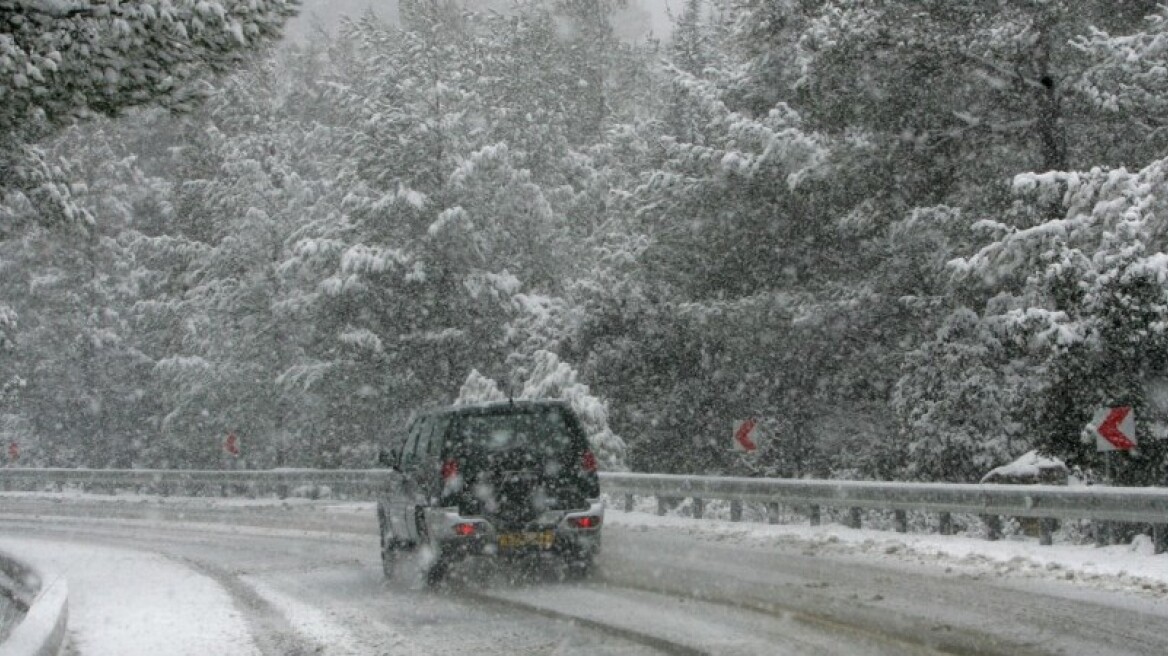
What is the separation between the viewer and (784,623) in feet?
33.5

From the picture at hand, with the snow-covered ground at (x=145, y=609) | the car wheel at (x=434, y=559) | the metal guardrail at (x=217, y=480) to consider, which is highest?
the metal guardrail at (x=217, y=480)

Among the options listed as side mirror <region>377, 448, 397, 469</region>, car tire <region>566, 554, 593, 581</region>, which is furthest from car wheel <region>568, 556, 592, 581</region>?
side mirror <region>377, 448, 397, 469</region>

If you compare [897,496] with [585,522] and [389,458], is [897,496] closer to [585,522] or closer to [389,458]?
[585,522]

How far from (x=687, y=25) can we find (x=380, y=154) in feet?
35.4

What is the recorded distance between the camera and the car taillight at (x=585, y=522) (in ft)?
Result: 44.5

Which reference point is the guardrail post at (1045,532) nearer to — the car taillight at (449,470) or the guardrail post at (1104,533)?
the guardrail post at (1104,533)

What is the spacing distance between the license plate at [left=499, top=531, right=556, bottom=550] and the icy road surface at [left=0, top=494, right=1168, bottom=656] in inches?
17.4

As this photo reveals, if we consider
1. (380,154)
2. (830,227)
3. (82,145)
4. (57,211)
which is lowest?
(57,211)

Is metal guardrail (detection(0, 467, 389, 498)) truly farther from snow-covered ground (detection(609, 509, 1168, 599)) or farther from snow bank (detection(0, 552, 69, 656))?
snow bank (detection(0, 552, 69, 656))

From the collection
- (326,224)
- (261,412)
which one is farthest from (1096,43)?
(261,412)

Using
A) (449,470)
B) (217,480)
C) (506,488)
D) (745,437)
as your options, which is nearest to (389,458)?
(449,470)

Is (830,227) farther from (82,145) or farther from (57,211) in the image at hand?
(82,145)

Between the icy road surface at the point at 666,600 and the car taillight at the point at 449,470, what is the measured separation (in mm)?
1134

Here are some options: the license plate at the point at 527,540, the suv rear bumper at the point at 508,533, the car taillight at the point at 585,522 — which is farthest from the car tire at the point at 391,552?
the car taillight at the point at 585,522
